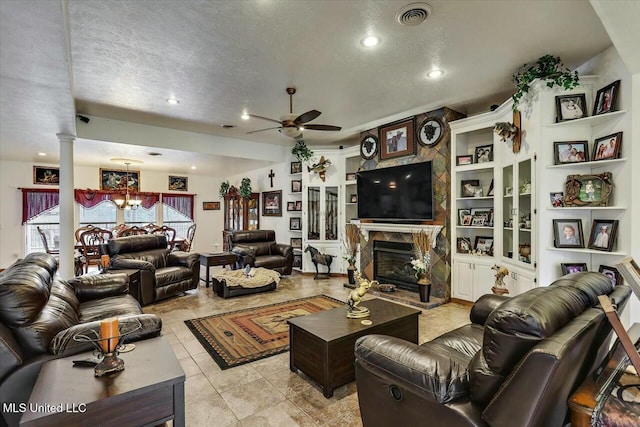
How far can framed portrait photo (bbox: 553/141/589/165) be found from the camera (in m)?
3.13

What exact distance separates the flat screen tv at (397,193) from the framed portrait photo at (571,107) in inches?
73.0

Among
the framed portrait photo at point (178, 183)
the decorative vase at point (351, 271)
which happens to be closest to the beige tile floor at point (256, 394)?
the decorative vase at point (351, 271)

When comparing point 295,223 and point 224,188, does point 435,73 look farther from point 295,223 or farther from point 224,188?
point 224,188

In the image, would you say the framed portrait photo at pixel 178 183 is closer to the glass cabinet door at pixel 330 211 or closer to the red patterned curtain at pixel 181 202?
the red patterned curtain at pixel 181 202

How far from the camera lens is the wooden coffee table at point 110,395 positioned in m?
1.36

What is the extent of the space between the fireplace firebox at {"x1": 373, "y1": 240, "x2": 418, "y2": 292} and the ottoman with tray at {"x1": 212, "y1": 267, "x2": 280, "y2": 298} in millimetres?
1897

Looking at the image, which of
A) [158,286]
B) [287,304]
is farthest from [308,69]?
[158,286]

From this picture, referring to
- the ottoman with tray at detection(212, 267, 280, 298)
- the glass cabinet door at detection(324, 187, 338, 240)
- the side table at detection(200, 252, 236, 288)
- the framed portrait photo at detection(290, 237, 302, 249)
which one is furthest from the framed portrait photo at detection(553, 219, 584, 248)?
the framed portrait photo at detection(290, 237, 302, 249)

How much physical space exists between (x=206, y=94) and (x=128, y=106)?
1345 millimetres

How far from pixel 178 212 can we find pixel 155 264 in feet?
16.0

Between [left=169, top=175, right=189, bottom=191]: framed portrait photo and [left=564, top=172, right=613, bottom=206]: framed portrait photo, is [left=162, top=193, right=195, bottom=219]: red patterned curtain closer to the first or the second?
[left=169, top=175, right=189, bottom=191]: framed portrait photo

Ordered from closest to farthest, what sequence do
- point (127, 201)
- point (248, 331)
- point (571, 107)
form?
point (571, 107) < point (248, 331) < point (127, 201)

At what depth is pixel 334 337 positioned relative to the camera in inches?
91.4

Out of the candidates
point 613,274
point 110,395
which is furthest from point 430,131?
point 110,395
